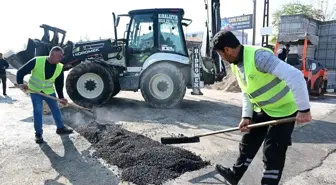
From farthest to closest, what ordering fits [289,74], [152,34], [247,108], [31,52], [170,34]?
[31,52] < [170,34] < [152,34] < [247,108] < [289,74]

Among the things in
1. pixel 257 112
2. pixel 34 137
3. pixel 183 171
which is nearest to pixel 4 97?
pixel 34 137

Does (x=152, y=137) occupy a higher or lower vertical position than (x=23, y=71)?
→ lower

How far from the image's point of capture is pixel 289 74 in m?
2.38

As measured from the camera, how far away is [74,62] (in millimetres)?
8328

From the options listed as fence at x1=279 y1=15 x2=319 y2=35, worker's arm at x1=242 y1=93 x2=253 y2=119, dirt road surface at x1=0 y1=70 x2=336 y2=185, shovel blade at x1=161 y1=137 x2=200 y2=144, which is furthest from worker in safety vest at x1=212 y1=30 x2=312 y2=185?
fence at x1=279 y1=15 x2=319 y2=35

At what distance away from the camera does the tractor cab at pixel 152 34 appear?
7.72m

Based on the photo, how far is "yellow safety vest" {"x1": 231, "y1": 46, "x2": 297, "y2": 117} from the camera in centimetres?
259

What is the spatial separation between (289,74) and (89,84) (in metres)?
6.06

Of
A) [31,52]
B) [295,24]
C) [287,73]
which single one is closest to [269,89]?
[287,73]

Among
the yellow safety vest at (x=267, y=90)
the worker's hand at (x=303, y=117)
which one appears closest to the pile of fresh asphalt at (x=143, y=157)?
the yellow safety vest at (x=267, y=90)

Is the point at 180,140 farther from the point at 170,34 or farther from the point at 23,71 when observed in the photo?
the point at 170,34

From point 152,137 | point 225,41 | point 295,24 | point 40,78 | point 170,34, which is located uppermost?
point 295,24

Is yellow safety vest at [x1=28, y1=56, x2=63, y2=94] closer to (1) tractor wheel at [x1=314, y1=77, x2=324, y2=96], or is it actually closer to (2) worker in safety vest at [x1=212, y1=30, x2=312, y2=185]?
(2) worker in safety vest at [x1=212, y1=30, x2=312, y2=185]

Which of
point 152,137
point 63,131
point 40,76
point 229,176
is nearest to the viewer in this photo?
point 229,176
